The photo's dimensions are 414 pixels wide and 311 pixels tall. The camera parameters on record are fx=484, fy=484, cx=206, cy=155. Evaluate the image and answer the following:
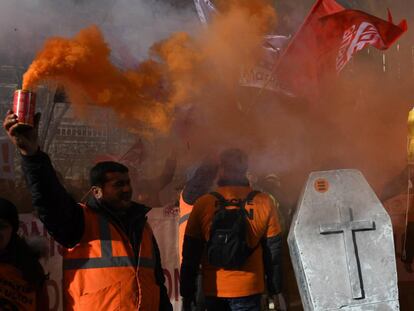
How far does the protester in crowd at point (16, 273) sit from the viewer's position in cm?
263

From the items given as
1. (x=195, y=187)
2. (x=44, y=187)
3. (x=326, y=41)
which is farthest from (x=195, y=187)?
(x=44, y=187)

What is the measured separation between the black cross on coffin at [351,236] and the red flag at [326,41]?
2602 millimetres

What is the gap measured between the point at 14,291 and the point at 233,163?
2038mm

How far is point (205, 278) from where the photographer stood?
3.90 meters

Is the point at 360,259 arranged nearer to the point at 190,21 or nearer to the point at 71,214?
the point at 71,214

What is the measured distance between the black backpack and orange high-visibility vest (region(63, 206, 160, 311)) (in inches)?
36.5

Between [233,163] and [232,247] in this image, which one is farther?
[233,163]

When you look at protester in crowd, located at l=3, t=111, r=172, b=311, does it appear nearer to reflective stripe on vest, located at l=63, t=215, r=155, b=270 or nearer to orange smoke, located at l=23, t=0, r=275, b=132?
reflective stripe on vest, located at l=63, t=215, r=155, b=270

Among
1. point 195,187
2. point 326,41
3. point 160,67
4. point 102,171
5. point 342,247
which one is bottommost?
point 342,247

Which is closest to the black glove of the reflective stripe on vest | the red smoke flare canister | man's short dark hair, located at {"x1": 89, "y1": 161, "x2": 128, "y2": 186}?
the reflective stripe on vest

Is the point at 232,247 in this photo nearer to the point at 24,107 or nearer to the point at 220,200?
the point at 220,200

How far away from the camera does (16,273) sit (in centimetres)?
269

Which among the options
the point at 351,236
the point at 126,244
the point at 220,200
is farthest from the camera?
the point at 220,200

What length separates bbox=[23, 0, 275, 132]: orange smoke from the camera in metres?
3.91
